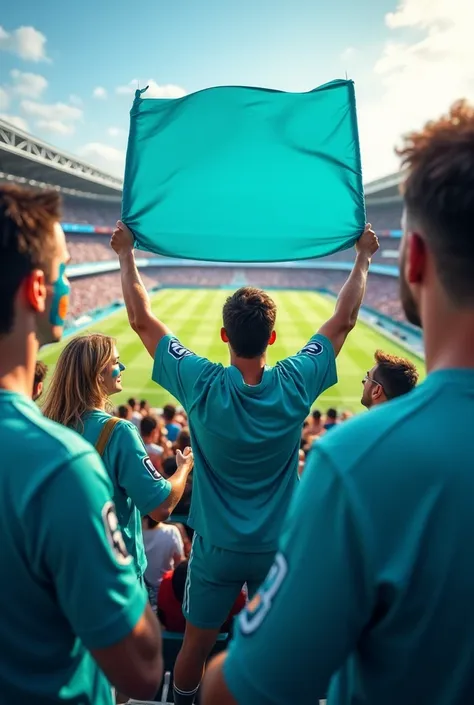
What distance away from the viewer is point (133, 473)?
2635mm

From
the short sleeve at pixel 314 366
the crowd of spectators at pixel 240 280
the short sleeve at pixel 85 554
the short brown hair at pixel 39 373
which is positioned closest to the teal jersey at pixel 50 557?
the short sleeve at pixel 85 554

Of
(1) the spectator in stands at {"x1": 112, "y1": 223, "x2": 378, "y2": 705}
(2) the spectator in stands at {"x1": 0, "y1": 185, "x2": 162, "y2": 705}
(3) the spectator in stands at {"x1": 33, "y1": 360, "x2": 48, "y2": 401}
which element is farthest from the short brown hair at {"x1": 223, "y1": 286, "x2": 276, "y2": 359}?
(3) the spectator in stands at {"x1": 33, "y1": 360, "x2": 48, "y2": 401}

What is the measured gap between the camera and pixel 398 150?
115cm

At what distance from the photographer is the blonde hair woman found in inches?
104

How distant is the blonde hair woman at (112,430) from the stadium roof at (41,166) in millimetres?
26005

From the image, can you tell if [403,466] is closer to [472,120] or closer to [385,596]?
[385,596]

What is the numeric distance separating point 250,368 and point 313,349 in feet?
1.30

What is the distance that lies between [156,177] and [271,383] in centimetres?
163

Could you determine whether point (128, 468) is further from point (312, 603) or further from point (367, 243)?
point (367, 243)

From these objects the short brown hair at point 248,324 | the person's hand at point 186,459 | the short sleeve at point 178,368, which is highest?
the short brown hair at point 248,324

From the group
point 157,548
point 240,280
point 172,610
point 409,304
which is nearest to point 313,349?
point 409,304

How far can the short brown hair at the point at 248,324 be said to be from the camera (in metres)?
2.56

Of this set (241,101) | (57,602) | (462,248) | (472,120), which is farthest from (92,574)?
(241,101)

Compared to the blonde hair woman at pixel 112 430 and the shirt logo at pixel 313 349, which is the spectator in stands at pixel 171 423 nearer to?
the blonde hair woman at pixel 112 430
